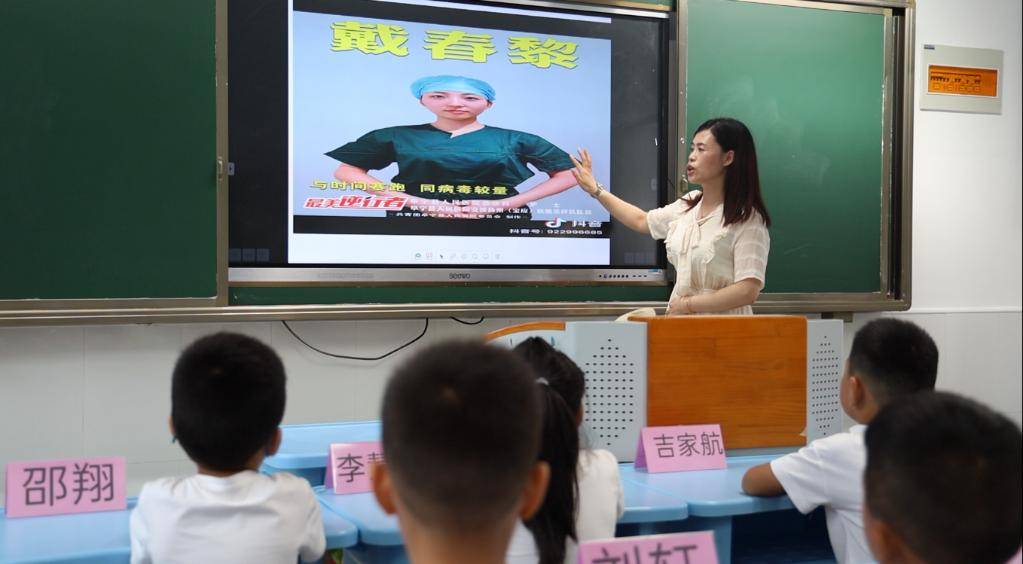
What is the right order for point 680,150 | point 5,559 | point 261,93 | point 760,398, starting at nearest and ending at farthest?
1. point 5,559
2. point 760,398
3. point 261,93
4. point 680,150

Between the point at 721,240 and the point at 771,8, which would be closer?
the point at 721,240

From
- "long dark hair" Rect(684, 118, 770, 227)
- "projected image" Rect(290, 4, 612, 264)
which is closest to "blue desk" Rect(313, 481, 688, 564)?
"long dark hair" Rect(684, 118, 770, 227)

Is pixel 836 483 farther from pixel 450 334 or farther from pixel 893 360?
pixel 450 334

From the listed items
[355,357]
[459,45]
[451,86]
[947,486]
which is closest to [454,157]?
[451,86]

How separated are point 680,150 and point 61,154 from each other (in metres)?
2.36

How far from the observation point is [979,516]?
3.47 feet

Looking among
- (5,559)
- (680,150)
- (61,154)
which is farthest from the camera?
(680,150)

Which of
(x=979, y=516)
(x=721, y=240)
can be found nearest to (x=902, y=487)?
(x=979, y=516)

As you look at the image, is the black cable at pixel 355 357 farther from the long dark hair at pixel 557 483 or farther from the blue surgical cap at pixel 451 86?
the long dark hair at pixel 557 483

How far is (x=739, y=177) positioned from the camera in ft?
9.98

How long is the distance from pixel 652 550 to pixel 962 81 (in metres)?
4.15

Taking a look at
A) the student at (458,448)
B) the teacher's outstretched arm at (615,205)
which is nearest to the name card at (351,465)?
the student at (458,448)

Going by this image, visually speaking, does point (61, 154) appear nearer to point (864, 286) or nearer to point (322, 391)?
point (322, 391)

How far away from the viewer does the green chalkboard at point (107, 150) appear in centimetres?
319
